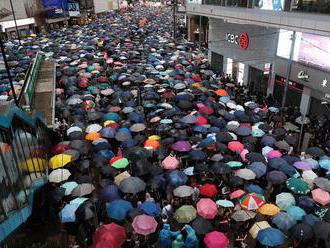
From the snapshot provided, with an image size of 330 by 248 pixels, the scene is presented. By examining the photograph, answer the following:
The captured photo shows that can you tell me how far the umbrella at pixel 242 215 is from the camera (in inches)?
357

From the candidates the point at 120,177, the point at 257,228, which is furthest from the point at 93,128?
the point at 257,228

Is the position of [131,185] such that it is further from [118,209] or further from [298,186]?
[298,186]

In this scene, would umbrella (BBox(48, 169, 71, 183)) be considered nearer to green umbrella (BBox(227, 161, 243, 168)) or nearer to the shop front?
green umbrella (BBox(227, 161, 243, 168))

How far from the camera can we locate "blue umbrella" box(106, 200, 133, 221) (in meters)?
9.13

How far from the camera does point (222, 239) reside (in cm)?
812

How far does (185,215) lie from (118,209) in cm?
189

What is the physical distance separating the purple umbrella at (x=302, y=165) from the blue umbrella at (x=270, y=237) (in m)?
3.71

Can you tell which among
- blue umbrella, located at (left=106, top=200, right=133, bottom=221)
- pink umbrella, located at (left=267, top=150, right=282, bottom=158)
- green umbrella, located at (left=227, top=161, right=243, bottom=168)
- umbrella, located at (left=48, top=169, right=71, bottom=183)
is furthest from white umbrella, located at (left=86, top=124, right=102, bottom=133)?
pink umbrella, located at (left=267, top=150, right=282, bottom=158)

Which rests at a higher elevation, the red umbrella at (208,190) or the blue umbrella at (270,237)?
the blue umbrella at (270,237)

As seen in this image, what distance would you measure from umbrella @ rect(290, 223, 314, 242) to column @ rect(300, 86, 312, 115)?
1078 cm

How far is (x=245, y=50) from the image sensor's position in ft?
78.0

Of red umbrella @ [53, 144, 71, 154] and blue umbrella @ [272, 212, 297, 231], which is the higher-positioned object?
red umbrella @ [53, 144, 71, 154]

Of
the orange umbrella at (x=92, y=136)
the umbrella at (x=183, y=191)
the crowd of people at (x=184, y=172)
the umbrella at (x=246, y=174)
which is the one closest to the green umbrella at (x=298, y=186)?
the crowd of people at (x=184, y=172)

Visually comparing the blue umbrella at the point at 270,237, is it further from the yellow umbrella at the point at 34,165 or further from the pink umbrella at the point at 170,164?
the yellow umbrella at the point at 34,165
